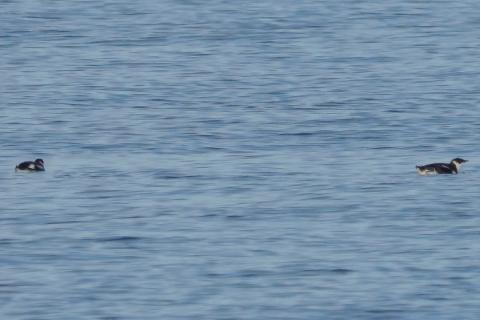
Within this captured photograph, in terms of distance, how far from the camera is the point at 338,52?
140 feet

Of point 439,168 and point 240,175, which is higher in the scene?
point 439,168

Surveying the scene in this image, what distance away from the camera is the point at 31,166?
26125 mm

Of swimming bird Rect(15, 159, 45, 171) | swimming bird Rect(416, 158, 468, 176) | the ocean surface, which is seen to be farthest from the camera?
swimming bird Rect(15, 159, 45, 171)

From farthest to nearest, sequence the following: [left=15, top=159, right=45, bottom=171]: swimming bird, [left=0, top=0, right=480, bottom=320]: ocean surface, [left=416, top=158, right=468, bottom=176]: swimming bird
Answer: [left=15, top=159, right=45, bottom=171]: swimming bird
[left=416, top=158, right=468, bottom=176]: swimming bird
[left=0, top=0, right=480, bottom=320]: ocean surface

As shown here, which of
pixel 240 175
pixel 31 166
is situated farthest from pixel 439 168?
pixel 31 166

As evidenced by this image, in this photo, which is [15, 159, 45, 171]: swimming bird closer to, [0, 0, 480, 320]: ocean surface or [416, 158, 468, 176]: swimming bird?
[0, 0, 480, 320]: ocean surface

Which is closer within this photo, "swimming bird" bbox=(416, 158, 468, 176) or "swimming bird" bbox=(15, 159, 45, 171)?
"swimming bird" bbox=(416, 158, 468, 176)

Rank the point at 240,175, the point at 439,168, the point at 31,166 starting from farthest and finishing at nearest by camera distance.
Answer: the point at 240,175 < the point at 31,166 < the point at 439,168

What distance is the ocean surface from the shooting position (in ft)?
64.5

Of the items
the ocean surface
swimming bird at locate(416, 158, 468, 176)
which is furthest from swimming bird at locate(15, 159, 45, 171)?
swimming bird at locate(416, 158, 468, 176)

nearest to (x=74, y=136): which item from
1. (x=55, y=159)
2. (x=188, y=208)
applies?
(x=55, y=159)

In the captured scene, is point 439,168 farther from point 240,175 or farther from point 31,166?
point 31,166

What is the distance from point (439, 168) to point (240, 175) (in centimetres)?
268

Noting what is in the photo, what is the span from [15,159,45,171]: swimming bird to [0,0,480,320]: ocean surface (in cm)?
14
